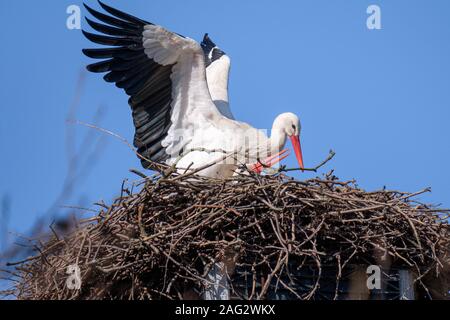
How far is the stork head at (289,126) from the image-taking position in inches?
273

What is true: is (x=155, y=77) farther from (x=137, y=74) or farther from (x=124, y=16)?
(x=124, y=16)

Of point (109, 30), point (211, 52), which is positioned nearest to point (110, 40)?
point (109, 30)

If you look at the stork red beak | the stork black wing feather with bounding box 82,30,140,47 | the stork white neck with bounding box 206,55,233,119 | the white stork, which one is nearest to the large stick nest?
the white stork

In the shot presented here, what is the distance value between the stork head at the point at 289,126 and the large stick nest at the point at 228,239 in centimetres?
151

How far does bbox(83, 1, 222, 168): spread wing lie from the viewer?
6.86 meters

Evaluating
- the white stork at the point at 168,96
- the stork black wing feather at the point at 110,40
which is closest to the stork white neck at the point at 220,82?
the white stork at the point at 168,96

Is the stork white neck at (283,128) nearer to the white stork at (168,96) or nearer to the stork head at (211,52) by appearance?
the white stork at (168,96)

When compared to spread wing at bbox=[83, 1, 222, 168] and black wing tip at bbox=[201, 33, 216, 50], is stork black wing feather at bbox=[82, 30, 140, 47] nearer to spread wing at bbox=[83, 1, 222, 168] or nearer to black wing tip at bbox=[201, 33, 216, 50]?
spread wing at bbox=[83, 1, 222, 168]

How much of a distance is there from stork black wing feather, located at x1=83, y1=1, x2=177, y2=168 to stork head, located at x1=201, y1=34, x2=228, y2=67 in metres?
1.65

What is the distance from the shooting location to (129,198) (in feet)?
17.5

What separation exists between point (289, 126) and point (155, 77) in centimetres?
107
